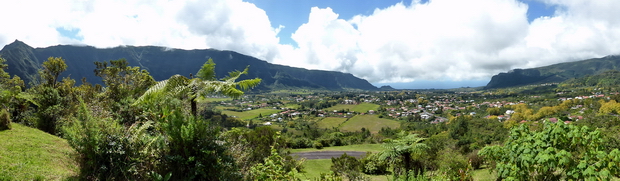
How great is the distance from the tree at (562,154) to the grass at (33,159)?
21.5 ft

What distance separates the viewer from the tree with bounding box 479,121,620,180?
9.49 feet

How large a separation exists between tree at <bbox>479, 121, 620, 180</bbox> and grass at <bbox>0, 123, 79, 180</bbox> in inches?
258

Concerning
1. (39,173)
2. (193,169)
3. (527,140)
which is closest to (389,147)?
(527,140)

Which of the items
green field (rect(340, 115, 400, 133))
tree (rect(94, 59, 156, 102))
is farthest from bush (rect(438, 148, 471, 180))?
green field (rect(340, 115, 400, 133))

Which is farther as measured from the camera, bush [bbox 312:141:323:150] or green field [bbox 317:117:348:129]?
green field [bbox 317:117:348:129]

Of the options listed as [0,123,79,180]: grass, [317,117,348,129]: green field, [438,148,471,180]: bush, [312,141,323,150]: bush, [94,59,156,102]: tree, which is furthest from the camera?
[317,117,348,129]: green field

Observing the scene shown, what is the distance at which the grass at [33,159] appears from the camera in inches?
173

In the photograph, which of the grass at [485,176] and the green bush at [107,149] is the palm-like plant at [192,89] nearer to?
the green bush at [107,149]

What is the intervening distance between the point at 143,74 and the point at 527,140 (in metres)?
15.8

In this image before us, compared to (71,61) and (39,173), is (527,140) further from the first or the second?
(71,61)

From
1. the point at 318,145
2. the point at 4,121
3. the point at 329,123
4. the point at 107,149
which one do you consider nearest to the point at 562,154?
the point at 107,149

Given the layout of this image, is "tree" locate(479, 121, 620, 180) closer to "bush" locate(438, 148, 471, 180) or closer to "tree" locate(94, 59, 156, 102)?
"bush" locate(438, 148, 471, 180)

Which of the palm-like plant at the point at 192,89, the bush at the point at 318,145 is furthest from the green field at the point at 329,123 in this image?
the palm-like plant at the point at 192,89

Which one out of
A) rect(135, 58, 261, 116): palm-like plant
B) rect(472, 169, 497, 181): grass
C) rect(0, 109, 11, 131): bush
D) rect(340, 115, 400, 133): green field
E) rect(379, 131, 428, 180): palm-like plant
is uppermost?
rect(135, 58, 261, 116): palm-like plant
